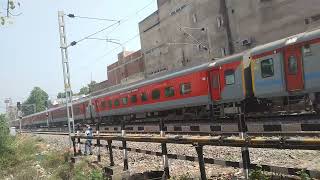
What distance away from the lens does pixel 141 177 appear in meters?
10.4

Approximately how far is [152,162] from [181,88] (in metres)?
12.9

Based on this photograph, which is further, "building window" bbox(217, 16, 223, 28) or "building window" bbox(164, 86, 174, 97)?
"building window" bbox(217, 16, 223, 28)

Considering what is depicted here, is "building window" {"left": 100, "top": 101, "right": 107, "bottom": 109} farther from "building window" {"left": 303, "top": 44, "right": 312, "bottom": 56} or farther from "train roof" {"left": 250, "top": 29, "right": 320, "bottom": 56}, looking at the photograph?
"building window" {"left": 303, "top": 44, "right": 312, "bottom": 56}

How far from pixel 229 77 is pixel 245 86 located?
1.24m

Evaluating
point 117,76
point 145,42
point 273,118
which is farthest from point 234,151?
point 117,76

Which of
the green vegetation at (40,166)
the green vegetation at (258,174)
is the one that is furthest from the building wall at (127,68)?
the green vegetation at (258,174)

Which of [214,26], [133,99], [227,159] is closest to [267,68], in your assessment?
[227,159]

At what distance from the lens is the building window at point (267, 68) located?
18.8 metres

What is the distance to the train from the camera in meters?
17.2

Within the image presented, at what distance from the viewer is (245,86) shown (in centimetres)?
2059

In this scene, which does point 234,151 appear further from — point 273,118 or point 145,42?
point 145,42

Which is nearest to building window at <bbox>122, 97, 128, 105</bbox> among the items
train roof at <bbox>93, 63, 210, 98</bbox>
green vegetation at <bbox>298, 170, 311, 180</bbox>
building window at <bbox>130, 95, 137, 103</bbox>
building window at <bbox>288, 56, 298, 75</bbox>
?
train roof at <bbox>93, 63, 210, 98</bbox>

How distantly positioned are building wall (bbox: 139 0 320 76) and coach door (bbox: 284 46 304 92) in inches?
615

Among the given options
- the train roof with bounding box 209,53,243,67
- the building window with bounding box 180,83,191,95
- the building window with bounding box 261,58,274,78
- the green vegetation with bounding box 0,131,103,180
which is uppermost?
the train roof with bounding box 209,53,243,67
